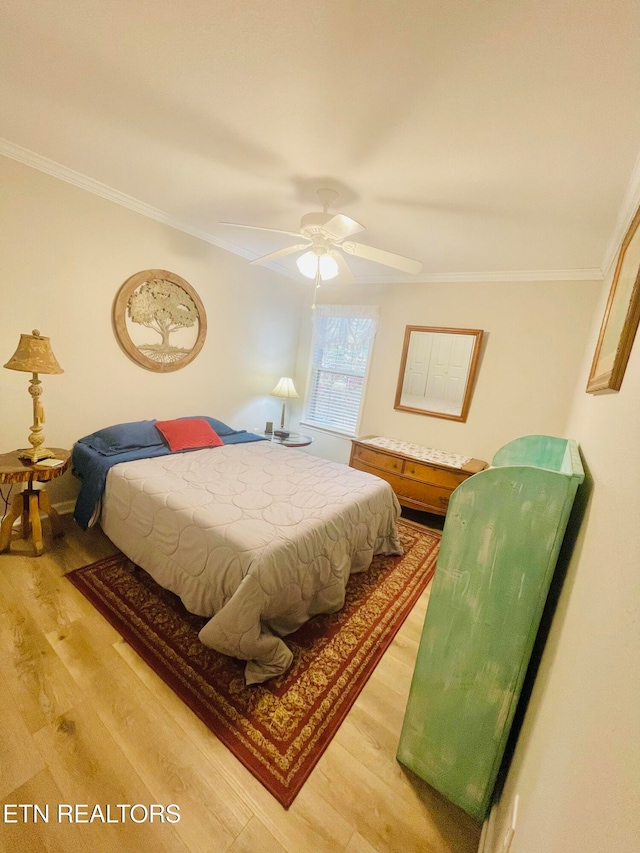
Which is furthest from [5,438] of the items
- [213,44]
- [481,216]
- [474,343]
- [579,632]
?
[474,343]

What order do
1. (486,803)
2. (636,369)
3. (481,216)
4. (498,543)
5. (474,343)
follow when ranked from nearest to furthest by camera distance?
(636,369), (498,543), (486,803), (481,216), (474,343)

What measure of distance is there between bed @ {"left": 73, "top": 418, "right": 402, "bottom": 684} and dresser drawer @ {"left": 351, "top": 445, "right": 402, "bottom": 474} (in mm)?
681

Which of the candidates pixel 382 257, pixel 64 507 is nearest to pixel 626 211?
pixel 382 257

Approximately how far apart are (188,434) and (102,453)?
2.15 ft

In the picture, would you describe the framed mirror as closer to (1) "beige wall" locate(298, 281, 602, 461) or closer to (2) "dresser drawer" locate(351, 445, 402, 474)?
(1) "beige wall" locate(298, 281, 602, 461)

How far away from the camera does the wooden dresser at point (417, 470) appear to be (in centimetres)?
291

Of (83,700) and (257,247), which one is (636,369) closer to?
(83,700)

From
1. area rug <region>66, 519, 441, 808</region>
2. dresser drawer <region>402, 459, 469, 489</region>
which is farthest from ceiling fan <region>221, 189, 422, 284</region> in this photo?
area rug <region>66, 519, 441, 808</region>

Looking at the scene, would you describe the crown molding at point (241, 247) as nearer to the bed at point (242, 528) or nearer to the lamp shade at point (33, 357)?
the lamp shade at point (33, 357)

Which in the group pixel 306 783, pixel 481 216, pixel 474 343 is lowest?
pixel 306 783

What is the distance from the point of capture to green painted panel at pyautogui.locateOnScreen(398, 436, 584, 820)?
91cm

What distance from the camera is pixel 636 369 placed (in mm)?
763

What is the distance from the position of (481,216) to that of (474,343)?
1.25 m

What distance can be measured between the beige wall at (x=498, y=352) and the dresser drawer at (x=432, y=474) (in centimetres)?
50
